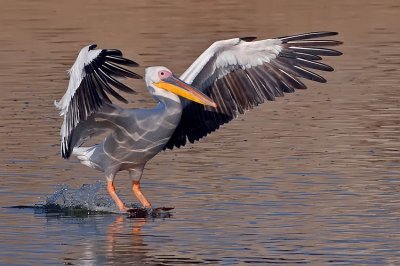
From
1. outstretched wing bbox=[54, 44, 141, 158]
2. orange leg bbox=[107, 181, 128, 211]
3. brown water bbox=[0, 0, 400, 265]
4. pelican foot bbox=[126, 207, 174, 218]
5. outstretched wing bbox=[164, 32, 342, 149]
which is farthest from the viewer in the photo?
outstretched wing bbox=[164, 32, 342, 149]

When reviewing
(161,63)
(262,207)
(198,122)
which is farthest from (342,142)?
(161,63)

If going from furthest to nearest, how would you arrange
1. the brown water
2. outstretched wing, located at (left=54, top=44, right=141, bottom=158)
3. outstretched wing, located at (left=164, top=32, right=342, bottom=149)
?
1. outstretched wing, located at (left=164, top=32, right=342, bottom=149)
2. outstretched wing, located at (left=54, top=44, right=141, bottom=158)
3. the brown water

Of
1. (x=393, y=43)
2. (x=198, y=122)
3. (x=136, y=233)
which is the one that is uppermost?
(x=393, y=43)

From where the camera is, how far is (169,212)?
34.3ft

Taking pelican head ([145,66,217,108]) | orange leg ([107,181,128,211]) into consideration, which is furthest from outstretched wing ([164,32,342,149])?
orange leg ([107,181,128,211])

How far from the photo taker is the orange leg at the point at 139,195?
10836 mm

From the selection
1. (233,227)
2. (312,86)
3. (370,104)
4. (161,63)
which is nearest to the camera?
(233,227)

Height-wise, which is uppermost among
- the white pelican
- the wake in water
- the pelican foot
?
the white pelican

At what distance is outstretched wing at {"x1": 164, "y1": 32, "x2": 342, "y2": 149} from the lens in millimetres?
11148

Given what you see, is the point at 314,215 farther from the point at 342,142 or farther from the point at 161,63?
the point at 161,63

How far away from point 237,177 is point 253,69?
3.10 ft

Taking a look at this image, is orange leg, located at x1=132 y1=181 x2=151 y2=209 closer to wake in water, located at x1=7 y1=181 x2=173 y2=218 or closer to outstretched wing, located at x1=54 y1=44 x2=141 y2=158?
wake in water, located at x1=7 y1=181 x2=173 y2=218

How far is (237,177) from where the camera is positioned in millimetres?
11695

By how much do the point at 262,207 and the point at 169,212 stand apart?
27.1 inches
